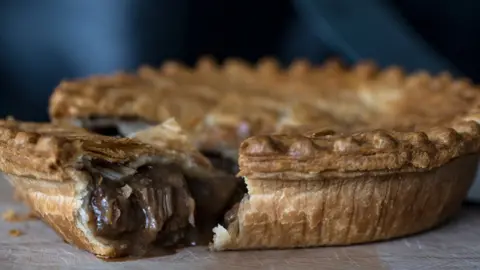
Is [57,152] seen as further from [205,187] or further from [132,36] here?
[132,36]

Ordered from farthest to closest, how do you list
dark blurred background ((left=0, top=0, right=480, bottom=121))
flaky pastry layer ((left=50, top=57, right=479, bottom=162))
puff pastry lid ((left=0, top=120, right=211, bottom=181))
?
dark blurred background ((left=0, top=0, right=480, bottom=121)), flaky pastry layer ((left=50, top=57, right=479, bottom=162)), puff pastry lid ((left=0, top=120, right=211, bottom=181))

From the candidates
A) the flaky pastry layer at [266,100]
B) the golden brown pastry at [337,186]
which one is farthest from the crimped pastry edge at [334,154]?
the flaky pastry layer at [266,100]

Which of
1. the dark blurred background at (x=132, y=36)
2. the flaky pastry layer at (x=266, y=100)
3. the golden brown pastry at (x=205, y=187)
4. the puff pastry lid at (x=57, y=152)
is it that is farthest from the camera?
the dark blurred background at (x=132, y=36)

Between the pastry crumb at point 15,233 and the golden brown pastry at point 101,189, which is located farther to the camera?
the pastry crumb at point 15,233

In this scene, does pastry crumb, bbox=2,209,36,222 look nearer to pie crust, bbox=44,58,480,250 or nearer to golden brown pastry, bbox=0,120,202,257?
golden brown pastry, bbox=0,120,202,257

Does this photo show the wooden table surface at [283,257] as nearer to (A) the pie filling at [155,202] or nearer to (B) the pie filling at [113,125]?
(A) the pie filling at [155,202]

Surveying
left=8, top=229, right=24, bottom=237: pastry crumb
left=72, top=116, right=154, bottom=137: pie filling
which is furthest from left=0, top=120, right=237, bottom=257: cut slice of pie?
left=72, top=116, right=154, bottom=137: pie filling

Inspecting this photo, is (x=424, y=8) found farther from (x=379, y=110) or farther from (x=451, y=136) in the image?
(x=451, y=136)

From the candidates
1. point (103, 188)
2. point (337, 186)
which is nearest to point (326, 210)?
point (337, 186)
